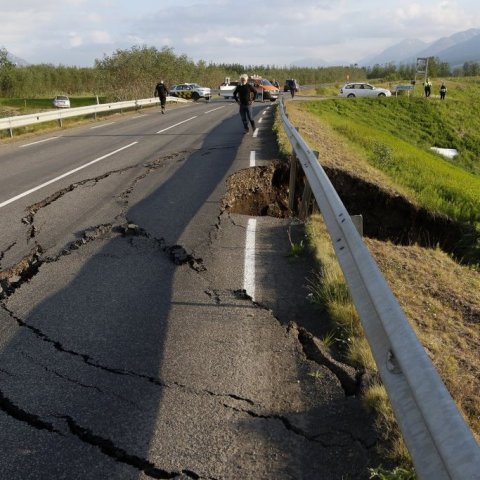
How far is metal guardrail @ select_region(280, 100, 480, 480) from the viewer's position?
4.61 ft

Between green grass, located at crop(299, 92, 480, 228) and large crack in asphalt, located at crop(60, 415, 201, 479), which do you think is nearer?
large crack in asphalt, located at crop(60, 415, 201, 479)

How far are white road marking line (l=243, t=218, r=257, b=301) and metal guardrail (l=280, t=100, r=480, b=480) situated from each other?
1.58 metres

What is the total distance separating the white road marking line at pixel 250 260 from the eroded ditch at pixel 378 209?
2421mm

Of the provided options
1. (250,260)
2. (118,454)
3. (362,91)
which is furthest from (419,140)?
(118,454)

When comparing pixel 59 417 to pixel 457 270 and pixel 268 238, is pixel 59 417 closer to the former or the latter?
pixel 268 238

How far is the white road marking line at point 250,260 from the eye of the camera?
4.51 meters

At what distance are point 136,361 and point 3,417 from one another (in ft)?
2.83

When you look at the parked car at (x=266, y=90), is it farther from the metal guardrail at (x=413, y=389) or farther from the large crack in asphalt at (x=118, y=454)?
the large crack in asphalt at (x=118, y=454)

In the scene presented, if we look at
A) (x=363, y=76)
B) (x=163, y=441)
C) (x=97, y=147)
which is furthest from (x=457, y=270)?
(x=363, y=76)

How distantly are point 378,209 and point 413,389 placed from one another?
8.57 m

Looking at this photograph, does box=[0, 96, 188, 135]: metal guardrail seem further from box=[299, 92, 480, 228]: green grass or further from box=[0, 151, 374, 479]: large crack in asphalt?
box=[0, 151, 374, 479]: large crack in asphalt

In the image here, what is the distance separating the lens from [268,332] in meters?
3.69

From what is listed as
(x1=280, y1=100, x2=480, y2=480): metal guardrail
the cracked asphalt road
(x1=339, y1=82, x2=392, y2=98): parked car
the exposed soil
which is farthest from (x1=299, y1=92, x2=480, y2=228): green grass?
(x1=280, y1=100, x2=480, y2=480): metal guardrail

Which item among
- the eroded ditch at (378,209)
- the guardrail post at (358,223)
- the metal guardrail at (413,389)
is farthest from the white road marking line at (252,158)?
the metal guardrail at (413,389)
